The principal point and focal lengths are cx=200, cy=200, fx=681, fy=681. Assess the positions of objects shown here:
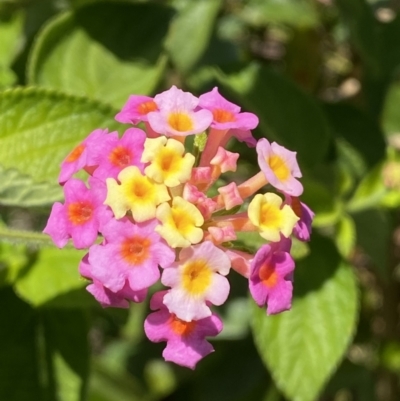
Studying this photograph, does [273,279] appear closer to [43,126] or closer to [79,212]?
[79,212]

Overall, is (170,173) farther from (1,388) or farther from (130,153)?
(1,388)

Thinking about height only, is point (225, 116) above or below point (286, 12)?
above

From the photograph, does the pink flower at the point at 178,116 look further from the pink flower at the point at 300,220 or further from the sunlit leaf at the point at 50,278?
the sunlit leaf at the point at 50,278

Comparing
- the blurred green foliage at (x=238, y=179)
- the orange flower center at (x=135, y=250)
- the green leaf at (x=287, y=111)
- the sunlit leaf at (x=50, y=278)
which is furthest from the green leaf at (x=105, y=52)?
the orange flower center at (x=135, y=250)

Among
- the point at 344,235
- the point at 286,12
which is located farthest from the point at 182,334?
the point at 286,12

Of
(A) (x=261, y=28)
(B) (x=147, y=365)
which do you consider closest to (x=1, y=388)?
(B) (x=147, y=365)

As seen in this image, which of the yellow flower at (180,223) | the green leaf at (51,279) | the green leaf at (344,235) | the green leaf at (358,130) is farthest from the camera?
the green leaf at (358,130)

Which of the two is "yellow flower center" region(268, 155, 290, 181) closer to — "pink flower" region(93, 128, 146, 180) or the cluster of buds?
the cluster of buds
